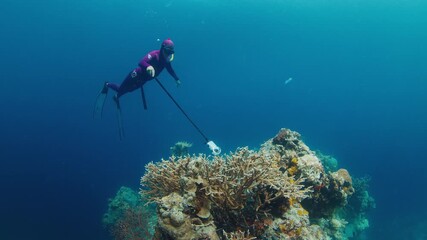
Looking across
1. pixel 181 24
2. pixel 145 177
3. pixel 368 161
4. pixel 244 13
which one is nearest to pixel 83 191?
pixel 145 177

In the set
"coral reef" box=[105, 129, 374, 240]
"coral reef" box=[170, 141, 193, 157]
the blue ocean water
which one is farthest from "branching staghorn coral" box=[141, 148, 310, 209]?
the blue ocean water

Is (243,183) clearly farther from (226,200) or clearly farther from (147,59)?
(147,59)

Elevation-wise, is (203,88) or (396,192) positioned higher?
(203,88)

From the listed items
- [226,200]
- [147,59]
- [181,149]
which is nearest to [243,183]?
[226,200]

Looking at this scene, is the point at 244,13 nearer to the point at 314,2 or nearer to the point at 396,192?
the point at 314,2

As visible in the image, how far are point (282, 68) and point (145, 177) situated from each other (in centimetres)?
13370

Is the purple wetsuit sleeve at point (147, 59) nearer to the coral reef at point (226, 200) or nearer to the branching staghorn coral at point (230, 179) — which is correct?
the coral reef at point (226, 200)

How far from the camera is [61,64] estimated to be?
119312 mm

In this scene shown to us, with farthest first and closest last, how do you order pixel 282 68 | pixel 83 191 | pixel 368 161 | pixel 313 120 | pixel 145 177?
1. pixel 282 68
2. pixel 313 120
3. pixel 368 161
4. pixel 83 191
5. pixel 145 177

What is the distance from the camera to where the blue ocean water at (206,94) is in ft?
145

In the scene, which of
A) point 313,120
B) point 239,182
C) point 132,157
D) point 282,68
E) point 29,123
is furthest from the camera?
point 282,68

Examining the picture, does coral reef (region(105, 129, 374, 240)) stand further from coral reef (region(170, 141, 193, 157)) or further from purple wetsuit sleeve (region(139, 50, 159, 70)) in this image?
coral reef (region(170, 141, 193, 157))

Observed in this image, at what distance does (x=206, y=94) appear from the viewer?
455 feet

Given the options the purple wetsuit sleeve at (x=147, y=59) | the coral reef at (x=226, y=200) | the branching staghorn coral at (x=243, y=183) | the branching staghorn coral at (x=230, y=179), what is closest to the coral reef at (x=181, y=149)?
the purple wetsuit sleeve at (x=147, y=59)
